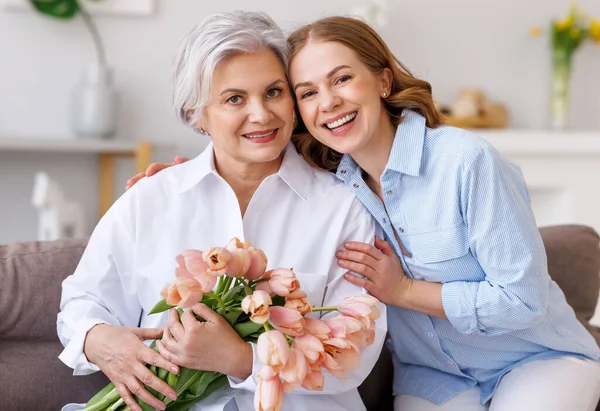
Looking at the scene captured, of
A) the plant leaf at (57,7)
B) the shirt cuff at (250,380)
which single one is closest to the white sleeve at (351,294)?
the shirt cuff at (250,380)

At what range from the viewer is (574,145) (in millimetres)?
4230

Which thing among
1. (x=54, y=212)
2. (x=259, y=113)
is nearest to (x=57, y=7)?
(x=54, y=212)

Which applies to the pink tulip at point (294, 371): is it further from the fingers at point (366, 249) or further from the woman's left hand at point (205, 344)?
the fingers at point (366, 249)

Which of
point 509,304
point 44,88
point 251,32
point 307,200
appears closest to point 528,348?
point 509,304

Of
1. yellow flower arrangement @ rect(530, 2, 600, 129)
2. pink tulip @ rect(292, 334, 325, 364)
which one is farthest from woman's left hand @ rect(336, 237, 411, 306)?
yellow flower arrangement @ rect(530, 2, 600, 129)

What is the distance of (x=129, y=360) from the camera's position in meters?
1.55

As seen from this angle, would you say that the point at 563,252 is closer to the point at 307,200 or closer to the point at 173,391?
the point at 307,200

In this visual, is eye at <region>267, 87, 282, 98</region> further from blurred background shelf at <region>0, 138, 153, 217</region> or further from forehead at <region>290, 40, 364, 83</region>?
blurred background shelf at <region>0, 138, 153, 217</region>

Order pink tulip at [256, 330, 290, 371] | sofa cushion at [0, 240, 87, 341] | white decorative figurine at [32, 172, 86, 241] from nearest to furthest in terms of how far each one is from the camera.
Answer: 1. pink tulip at [256, 330, 290, 371]
2. sofa cushion at [0, 240, 87, 341]
3. white decorative figurine at [32, 172, 86, 241]

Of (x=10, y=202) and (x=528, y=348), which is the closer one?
(x=528, y=348)

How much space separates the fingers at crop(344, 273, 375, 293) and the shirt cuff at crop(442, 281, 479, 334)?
16cm

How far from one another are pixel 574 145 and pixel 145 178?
3023mm

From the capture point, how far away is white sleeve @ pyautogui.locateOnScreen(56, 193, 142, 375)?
5.62 feet

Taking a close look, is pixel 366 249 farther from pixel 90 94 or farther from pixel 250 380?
pixel 90 94
